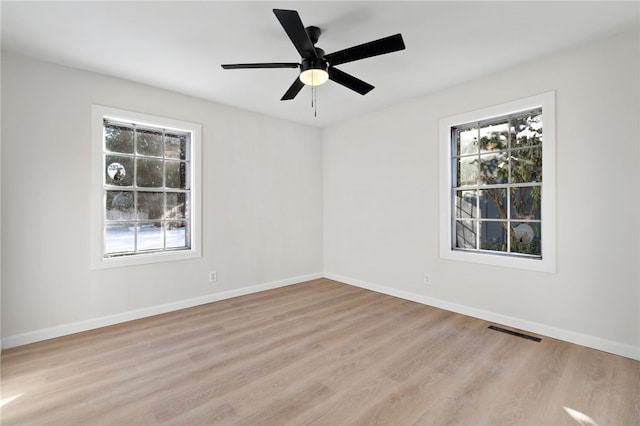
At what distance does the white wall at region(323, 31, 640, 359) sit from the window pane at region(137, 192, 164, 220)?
9.85 ft

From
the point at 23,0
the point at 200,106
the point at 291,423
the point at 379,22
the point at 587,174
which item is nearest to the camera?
the point at 291,423

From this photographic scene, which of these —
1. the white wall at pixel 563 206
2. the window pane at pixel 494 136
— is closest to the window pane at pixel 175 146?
the white wall at pixel 563 206

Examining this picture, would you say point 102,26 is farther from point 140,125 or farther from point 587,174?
point 587,174

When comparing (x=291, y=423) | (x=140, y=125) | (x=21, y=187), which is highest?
(x=140, y=125)

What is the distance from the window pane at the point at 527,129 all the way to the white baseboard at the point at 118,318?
376 cm

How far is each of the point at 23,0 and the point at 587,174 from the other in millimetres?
4734

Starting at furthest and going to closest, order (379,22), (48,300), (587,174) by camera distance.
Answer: (48,300) → (587,174) → (379,22)

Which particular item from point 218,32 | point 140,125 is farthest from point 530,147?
point 140,125

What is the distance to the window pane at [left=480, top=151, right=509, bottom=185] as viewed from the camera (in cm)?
341

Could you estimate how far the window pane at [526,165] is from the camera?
3.15m

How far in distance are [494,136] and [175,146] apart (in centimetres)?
392

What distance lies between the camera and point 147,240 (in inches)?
146

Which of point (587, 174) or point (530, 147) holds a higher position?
point (530, 147)

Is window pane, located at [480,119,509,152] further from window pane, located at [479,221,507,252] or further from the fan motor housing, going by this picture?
the fan motor housing
